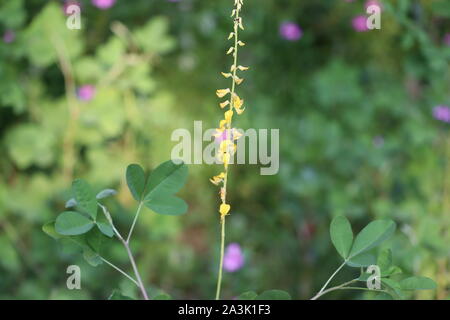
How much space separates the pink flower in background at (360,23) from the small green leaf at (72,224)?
227cm

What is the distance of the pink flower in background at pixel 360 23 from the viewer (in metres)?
3.05

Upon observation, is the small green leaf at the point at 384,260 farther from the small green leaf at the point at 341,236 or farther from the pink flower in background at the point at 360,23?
the pink flower in background at the point at 360,23

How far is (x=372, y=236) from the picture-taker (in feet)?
3.65

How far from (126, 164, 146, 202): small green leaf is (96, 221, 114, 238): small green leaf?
75 millimetres

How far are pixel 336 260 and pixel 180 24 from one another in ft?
4.43

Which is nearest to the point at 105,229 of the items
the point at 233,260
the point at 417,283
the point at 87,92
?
the point at 417,283

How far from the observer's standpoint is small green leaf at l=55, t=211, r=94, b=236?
104cm

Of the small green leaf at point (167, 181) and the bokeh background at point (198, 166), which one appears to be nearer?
the small green leaf at point (167, 181)

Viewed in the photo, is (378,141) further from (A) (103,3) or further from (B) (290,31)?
(A) (103,3)

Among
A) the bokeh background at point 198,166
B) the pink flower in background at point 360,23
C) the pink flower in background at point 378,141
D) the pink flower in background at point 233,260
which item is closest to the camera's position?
the bokeh background at point 198,166

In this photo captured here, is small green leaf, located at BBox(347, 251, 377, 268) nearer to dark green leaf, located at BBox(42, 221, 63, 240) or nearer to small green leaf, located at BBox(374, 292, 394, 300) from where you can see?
small green leaf, located at BBox(374, 292, 394, 300)

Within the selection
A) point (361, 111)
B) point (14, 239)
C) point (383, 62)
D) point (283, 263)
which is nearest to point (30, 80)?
point (14, 239)

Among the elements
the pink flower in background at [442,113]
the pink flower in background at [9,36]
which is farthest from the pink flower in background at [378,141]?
the pink flower in background at [9,36]

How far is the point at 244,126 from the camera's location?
2.79 metres
